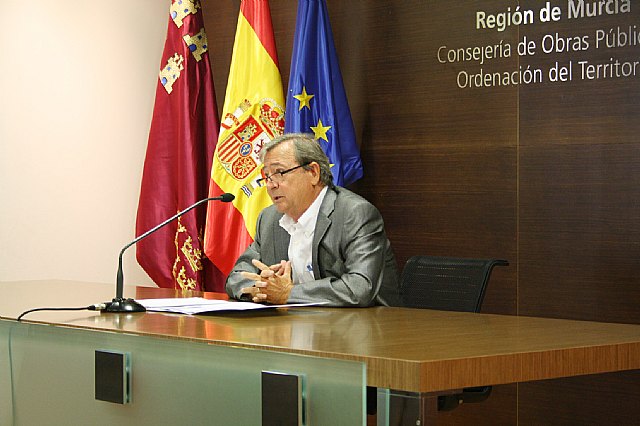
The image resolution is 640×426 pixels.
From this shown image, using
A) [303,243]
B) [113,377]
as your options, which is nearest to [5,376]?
[113,377]

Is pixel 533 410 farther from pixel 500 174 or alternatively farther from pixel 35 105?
pixel 35 105

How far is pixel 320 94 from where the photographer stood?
4961 mm

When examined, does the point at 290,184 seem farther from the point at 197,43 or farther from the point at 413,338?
the point at 197,43

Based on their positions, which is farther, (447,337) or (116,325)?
(116,325)

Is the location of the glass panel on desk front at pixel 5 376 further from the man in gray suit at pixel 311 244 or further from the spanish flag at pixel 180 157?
the spanish flag at pixel 180 157

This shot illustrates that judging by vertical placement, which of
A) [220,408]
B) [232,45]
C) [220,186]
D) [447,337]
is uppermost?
[232,45]

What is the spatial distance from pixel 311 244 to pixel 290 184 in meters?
0.24

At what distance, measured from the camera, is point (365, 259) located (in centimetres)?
339

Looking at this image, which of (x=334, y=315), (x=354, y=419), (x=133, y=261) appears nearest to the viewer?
(x=354, y=419)

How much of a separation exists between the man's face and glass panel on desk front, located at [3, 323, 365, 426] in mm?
1132

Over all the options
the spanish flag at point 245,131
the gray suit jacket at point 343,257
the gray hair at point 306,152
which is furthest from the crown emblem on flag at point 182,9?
the gray suit jacket at point 343,257

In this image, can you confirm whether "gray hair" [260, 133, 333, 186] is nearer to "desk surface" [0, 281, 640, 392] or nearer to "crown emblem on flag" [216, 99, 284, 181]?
"desk surface" [0, 281, 640, 392]

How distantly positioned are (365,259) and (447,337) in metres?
0.95

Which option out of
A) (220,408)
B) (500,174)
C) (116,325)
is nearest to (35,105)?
(500,174)
